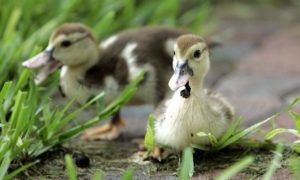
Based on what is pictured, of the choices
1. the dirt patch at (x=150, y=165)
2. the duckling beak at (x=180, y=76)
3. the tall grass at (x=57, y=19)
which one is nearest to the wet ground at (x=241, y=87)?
the dirt patch at (x=150, y=165)

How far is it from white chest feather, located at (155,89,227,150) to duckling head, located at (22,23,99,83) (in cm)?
69

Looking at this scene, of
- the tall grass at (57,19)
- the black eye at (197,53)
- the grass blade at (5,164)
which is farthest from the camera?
the tall grass at (57,19)

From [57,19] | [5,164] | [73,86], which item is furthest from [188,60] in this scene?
[57,19]

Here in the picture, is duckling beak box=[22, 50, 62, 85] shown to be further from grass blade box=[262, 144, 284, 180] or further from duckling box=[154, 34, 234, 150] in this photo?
grass blade box=[262, 144, 284, 180]

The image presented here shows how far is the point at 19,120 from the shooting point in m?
2.23

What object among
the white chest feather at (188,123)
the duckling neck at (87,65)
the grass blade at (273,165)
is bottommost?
the grass blade at (273,165)

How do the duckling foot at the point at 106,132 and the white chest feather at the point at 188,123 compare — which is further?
the duckling foot at the point at 106,132

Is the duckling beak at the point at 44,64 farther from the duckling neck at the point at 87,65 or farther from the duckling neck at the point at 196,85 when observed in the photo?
the duckling neck at the point at 196,85

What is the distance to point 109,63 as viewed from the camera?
10.0 feet

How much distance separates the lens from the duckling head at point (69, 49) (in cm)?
291

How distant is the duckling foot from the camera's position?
2996mm

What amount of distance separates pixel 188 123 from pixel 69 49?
0.83 meters

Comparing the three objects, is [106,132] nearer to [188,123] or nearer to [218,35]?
[188,123]

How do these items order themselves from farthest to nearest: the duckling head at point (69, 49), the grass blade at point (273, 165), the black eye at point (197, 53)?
1. the duckling head at point (69, 49)
2. the black eye at point (197, 53)
3. the grass blade at point (273, 165)
